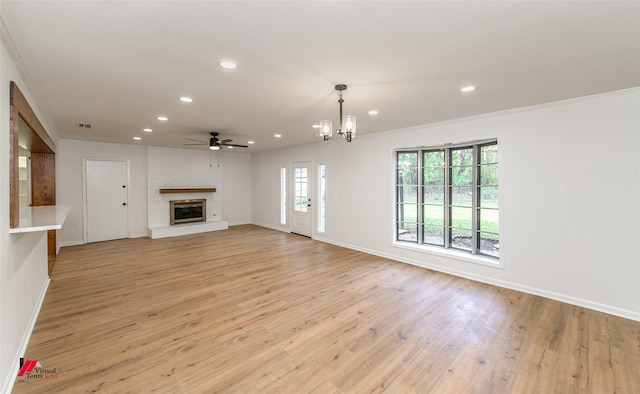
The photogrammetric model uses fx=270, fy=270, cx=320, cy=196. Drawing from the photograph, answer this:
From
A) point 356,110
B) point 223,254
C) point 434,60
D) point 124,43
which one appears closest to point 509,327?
point 434,60

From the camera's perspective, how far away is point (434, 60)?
2205 mm

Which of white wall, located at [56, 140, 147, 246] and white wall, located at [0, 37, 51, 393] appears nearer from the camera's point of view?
white wall, located at [0, 37, 51, 393]

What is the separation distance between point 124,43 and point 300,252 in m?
4.45

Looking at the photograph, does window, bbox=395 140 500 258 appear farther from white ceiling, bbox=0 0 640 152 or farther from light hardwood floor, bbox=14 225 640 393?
white ceiling, bbox=0 0 640 152

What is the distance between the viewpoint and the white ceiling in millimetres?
1587

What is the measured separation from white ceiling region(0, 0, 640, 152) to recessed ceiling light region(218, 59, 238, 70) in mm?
68

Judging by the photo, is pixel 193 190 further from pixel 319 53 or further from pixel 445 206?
pixel 319 53

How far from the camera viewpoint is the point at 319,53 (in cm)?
209

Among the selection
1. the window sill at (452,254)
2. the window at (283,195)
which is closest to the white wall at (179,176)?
the window at (283,195)

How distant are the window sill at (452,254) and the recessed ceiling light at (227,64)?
4042mm

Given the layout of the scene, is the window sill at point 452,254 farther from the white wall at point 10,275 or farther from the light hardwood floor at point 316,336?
the white wall at point 10,275

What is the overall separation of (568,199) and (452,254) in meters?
1.66

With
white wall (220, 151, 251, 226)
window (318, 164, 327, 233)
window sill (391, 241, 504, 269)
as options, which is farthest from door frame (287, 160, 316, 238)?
window sill (391, 241, 504, 269)

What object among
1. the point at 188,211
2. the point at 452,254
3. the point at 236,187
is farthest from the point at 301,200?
the point at 452,254
